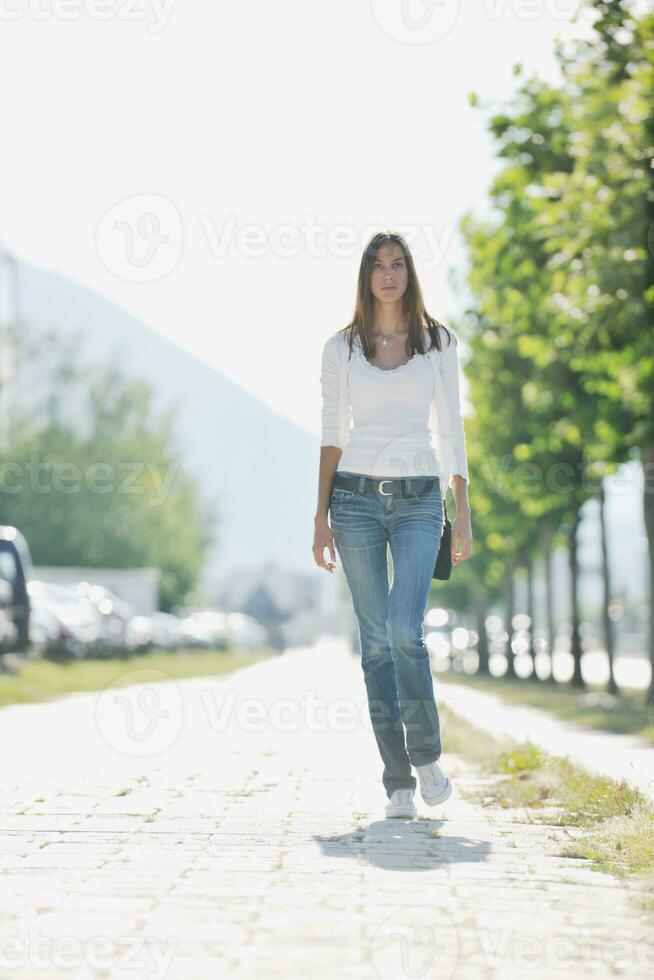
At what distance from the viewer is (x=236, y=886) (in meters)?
5.00

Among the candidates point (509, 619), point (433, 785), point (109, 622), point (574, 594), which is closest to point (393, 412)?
point (433, 785)

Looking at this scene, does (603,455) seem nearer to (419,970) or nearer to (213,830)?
(213,830)

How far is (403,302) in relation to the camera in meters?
6.97

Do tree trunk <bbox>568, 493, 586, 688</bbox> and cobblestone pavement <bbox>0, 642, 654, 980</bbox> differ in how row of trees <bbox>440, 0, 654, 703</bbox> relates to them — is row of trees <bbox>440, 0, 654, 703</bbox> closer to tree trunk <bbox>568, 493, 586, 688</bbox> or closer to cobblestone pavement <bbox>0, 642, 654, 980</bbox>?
tree trunk <bbox>568, 493, 586, 688</bbox>

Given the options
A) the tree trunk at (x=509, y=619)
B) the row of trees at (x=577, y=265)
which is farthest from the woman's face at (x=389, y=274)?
the tree trunk at (x=509, y=619)

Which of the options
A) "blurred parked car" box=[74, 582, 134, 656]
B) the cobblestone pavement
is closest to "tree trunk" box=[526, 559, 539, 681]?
"blurred parked car" box=[74, 582, 134, 656]

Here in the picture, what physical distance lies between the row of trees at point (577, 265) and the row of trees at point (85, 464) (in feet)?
120

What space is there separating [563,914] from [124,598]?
4830cm

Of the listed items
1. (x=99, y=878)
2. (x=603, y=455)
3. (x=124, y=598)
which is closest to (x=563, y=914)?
(x=99, y=878)

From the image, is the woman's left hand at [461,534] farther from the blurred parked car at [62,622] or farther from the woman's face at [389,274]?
the blurred parked car at [62,622]

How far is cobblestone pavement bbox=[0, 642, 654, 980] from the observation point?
3979 millimetres

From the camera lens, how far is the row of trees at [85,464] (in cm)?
6366

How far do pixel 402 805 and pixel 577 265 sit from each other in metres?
10.5

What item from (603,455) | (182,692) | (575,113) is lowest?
(182,692)
